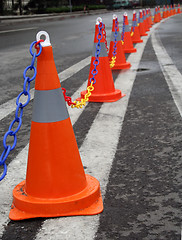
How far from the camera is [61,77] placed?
815 centimetres

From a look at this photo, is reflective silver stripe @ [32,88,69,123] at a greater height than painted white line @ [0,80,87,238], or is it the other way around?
reflective silver stripe @ [32,88,69,123]

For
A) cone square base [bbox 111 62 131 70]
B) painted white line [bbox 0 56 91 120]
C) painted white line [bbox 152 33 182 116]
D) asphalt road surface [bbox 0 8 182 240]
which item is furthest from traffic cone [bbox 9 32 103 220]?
cone square base [bbox 111 62 131 70]

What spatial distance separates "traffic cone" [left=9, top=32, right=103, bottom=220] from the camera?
3047 millimetres

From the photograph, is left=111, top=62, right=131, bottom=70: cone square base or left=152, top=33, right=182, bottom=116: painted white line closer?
left=152, top=33, right=182, bottom=116: painted white line

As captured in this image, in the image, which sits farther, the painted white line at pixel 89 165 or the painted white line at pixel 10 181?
the painted white line at pixel 10 181

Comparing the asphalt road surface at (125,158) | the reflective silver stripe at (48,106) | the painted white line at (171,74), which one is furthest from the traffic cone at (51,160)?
the painted white line at (171,74)

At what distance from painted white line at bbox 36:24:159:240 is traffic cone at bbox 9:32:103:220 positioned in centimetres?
16

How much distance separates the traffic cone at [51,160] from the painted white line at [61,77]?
2.46 m

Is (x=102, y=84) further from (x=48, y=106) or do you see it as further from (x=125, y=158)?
(x=48, y=106)

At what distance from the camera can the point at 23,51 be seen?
496 inches

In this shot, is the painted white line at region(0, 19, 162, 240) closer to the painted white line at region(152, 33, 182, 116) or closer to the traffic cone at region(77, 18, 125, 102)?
the traffic cone at region(77, 18, 125, 102)

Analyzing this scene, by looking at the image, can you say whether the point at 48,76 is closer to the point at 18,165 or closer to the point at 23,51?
the point at 18,165

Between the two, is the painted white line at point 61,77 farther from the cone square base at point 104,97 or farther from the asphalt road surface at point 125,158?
the cone square base at point 104,97

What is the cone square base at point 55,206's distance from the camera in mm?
2959
